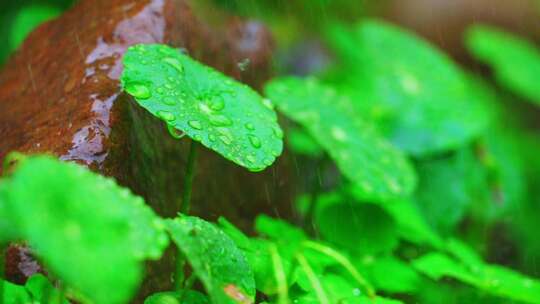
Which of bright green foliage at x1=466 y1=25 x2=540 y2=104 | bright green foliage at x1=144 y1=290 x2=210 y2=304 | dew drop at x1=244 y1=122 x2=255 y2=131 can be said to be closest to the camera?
bright green foliage at x1=144 y1=290 x2=210 y2=304

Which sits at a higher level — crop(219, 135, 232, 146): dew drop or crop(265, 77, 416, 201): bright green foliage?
crop(219, 135, 232, 146): dew drop

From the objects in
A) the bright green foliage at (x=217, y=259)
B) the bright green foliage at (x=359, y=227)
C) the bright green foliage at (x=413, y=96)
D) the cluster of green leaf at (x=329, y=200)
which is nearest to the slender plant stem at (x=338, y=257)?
the cluster of green leaf at (x=329, y=200)

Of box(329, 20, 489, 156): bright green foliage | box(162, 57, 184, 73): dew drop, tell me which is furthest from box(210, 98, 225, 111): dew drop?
box(329, 20, 489, 156): bright green foliage

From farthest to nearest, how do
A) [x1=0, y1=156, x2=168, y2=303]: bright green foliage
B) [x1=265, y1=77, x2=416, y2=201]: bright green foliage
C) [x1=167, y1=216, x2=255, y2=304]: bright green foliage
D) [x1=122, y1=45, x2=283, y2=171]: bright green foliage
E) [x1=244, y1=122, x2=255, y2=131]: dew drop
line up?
[x1=265, y1=77, x2=416, y2=201]: bright green foliage, [x1=244, y1=122, x2=255, y2=131]: dew drop, [x1=122, y1=45, x2=283, y2=171]: bright green foliage, [x1=167, y1=216, x2=255, y2=304]: bright green foliage, [x1=0, y1=156, x2=168, y2=303]: bright green foliage

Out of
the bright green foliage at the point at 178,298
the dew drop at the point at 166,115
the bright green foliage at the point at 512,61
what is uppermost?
the dew drop at the point at 166,115

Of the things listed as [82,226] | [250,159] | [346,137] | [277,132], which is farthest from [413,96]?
[82,226]

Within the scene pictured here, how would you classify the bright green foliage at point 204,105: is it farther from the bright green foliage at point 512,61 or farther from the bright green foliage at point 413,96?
the bright green foliage at point 512,61

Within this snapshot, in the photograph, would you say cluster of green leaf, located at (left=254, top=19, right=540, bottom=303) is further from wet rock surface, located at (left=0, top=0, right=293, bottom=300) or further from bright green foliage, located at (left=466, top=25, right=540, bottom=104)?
wet rock surface, located at (left=0, top=0, right=293, bottom=300)
